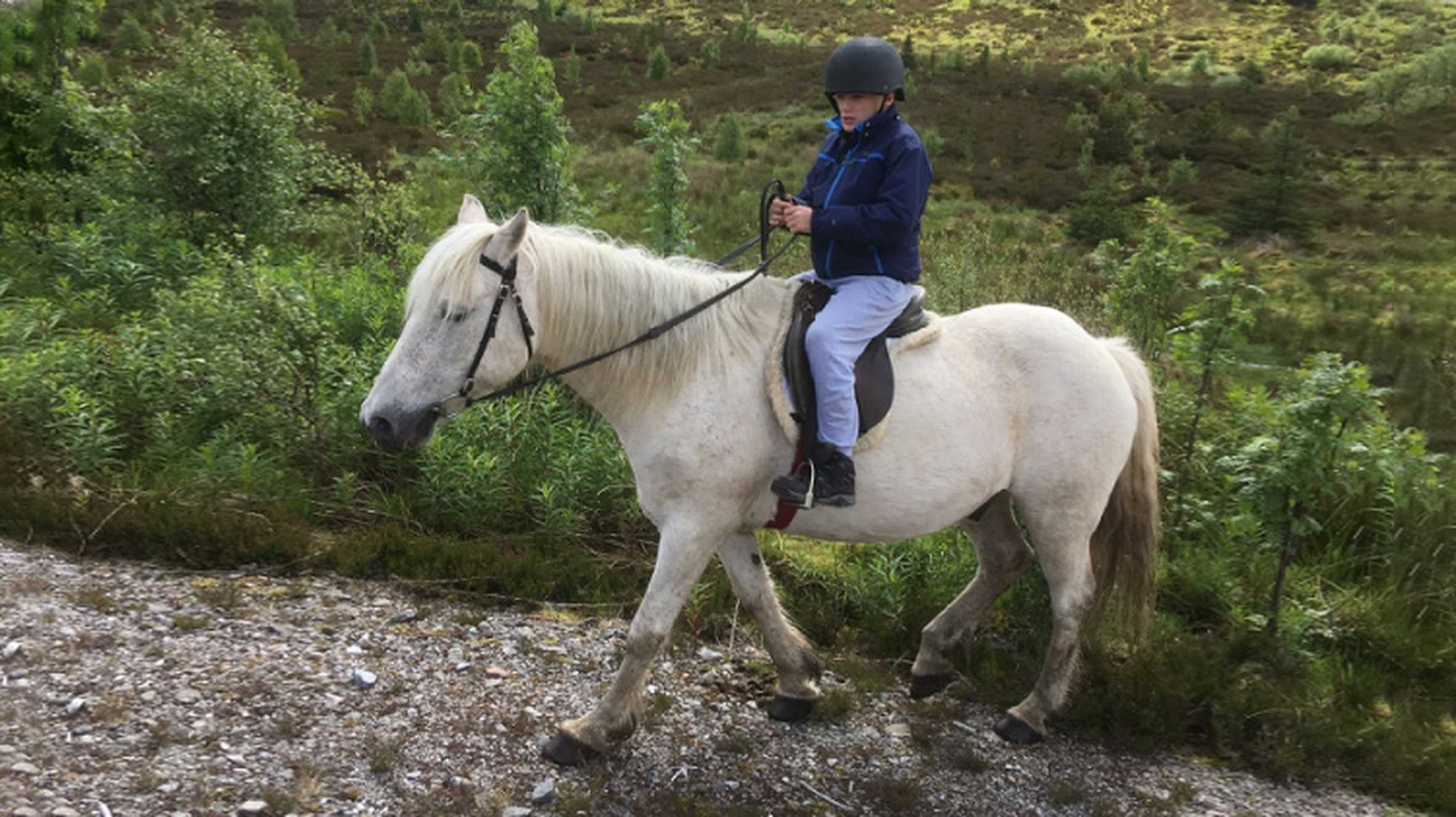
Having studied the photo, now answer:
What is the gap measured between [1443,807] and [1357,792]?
325mm

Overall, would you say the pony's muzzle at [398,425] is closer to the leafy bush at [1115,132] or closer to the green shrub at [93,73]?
the green shrub at [93,73]

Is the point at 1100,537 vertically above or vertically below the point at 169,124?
below

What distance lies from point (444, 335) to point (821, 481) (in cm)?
160

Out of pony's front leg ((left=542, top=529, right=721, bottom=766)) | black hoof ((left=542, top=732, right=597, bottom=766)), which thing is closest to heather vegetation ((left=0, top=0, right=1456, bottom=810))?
pony's front leg ((left=542, top=529, right=721, bottom=766))

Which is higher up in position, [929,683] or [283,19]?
[283,19]

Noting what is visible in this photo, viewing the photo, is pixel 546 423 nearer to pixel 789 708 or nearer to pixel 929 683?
pixel 789 708

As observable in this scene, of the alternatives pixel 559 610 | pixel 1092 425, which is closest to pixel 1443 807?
pixel 1092 425

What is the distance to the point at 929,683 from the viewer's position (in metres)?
4.50

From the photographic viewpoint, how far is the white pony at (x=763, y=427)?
3285 millimetres

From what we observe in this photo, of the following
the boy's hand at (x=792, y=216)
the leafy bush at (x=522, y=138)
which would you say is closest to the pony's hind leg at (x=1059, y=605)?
the boy's hand at (x=792, y=216)

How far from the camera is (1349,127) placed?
30.8m

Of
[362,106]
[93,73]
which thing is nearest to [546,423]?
[93,73]

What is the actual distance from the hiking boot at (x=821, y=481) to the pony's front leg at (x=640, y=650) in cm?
41

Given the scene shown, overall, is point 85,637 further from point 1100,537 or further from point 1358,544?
point 1358,544
